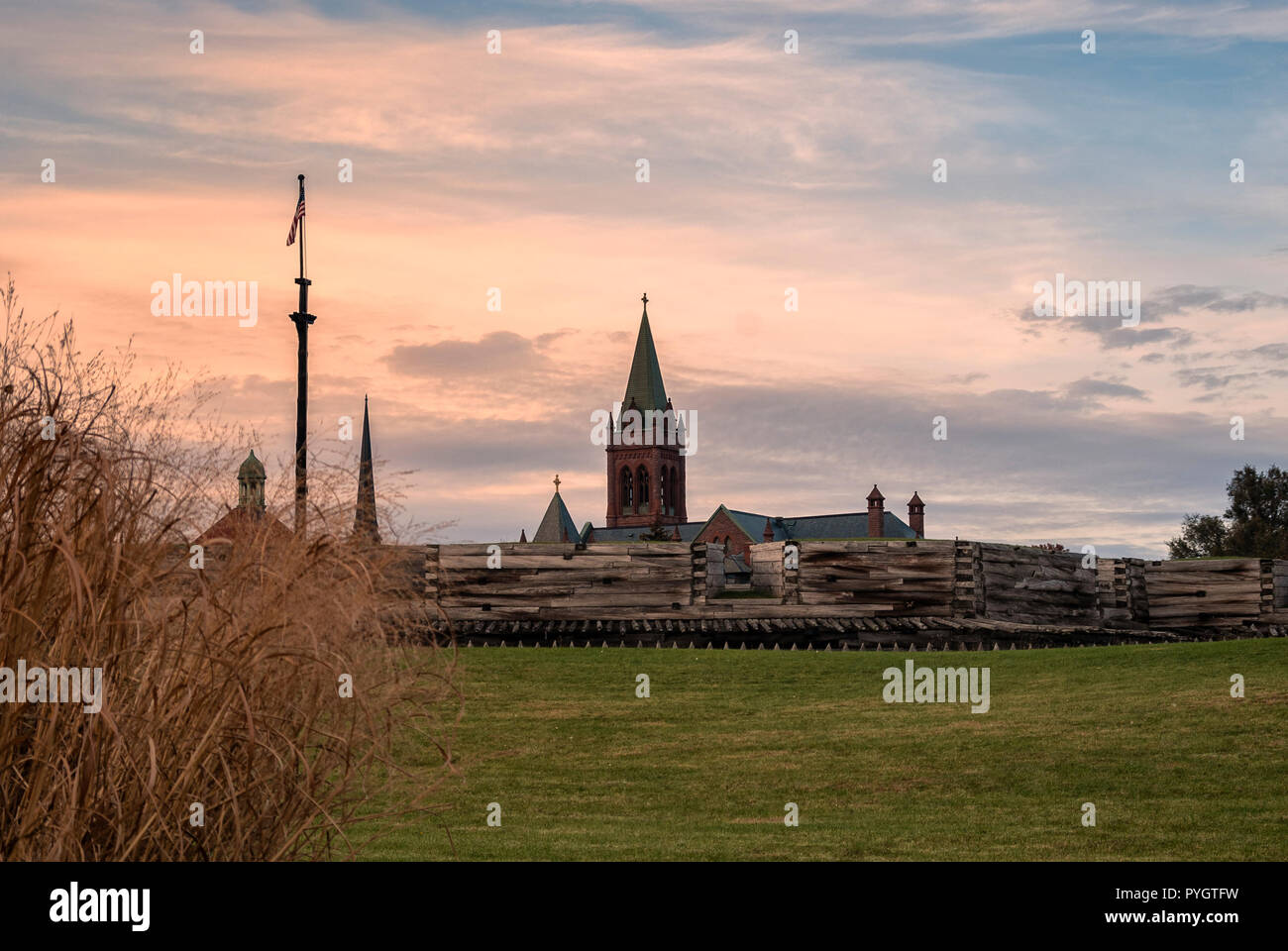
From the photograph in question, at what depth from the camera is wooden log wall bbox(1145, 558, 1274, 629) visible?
1187 inches

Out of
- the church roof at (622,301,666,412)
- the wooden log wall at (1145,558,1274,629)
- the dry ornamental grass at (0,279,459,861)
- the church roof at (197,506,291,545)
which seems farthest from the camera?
the church roof at (622,301,666,412)

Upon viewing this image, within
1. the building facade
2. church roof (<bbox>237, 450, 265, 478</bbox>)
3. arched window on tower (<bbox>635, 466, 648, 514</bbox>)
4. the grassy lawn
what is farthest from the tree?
arched window on tower (<bbox>635, 466, 648, 514</bbox>)

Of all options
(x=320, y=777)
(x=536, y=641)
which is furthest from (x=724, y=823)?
(x=536, y=641)

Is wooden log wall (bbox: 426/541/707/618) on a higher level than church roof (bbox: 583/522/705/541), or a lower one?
lower

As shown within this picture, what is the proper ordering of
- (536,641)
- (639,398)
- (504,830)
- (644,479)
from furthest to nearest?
1. (644,479)
2. (639,398)
3. (536,641)
4. (504,830)

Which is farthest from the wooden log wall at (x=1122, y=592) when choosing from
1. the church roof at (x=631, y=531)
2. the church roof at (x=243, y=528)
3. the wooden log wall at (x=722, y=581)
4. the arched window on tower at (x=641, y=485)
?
the arched window on tower at (x=641, y=485)

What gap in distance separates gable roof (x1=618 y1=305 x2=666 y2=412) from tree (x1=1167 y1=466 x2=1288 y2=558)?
58316 millimetres

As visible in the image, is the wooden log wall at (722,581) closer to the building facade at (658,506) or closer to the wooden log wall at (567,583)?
the wooden log wall at (567,583)

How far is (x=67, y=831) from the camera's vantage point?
5.30m

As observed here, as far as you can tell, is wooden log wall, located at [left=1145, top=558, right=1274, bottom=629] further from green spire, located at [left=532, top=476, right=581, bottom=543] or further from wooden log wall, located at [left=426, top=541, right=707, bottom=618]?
green spire, located at [left=532, top=476, right=581, bottom=543]

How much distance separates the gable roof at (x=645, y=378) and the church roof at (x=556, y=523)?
2195cm
